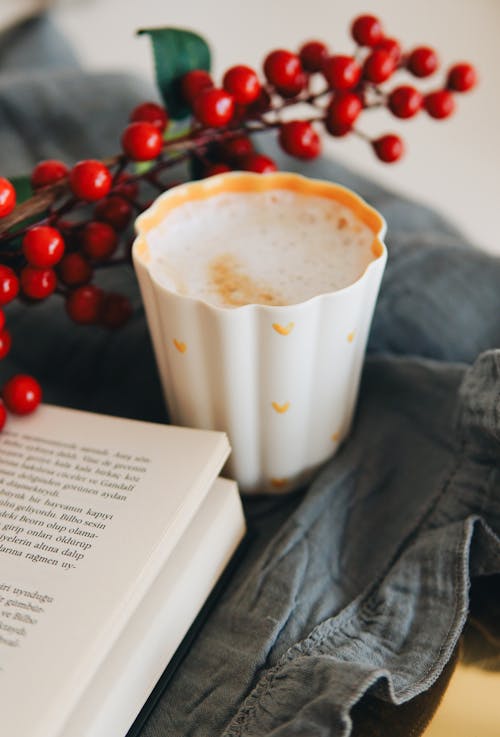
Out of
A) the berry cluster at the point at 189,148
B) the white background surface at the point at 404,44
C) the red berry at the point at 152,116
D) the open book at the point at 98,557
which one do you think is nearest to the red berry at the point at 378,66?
the berry cluster at the point at 189,148

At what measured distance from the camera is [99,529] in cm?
30

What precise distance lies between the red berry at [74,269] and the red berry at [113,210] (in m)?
0.03

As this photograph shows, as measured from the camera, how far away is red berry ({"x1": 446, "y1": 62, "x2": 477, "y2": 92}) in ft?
1.31

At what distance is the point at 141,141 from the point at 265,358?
131 mm

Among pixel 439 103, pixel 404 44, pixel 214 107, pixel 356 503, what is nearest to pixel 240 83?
pixel 214 107

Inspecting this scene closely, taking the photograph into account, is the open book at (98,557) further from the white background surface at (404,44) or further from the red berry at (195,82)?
the white background surface at (404,44)

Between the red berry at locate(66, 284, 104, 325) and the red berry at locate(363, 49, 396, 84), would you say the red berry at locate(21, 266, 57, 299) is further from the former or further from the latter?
Result: the red berry at locate(363, 49, 396, 84)

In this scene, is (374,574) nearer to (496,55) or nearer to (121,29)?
(496,55)

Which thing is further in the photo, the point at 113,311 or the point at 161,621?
the point at 113,311

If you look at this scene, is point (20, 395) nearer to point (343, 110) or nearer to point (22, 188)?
point (22, 188)

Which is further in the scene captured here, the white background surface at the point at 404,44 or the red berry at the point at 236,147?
the white background surface at the point at 404,44

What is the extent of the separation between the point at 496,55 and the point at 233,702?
77cm

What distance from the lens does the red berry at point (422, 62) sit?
396 mm

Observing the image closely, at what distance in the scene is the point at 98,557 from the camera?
0.94 ft
